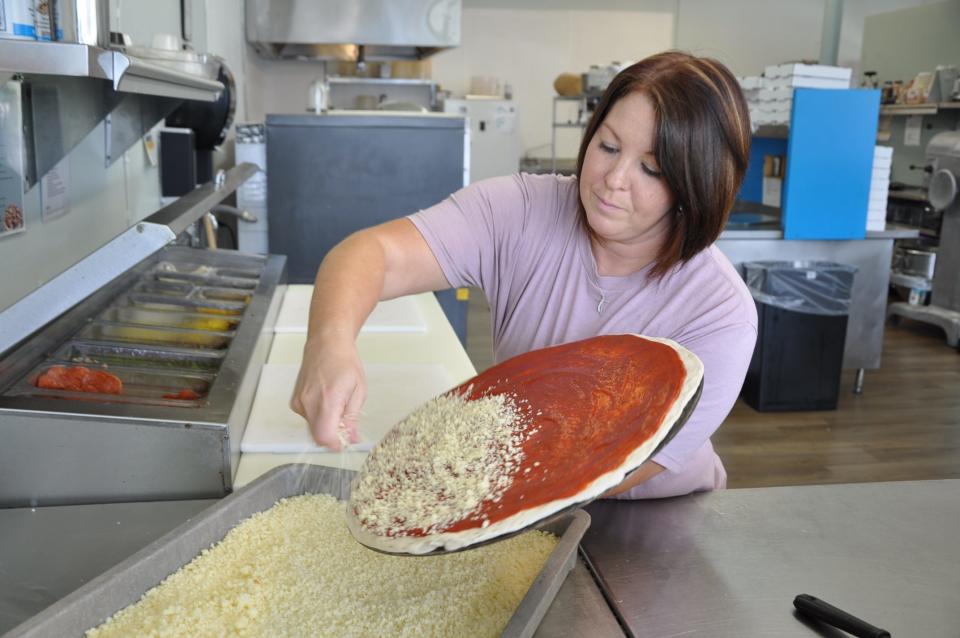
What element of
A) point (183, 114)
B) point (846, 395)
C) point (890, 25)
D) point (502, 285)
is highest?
point (890, 25)

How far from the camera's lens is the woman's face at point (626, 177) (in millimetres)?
1263

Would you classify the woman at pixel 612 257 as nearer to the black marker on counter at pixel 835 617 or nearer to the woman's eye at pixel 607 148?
the woman's eye at pixel 607 148

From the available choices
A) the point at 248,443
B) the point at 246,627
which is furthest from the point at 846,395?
the point at 246,627

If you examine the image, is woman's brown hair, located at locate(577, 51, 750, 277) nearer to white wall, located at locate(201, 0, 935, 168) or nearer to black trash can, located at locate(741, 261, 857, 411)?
black trash can, located at locate(741, 261, 857, 411)

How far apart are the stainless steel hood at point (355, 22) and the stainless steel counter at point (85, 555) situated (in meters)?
4.62

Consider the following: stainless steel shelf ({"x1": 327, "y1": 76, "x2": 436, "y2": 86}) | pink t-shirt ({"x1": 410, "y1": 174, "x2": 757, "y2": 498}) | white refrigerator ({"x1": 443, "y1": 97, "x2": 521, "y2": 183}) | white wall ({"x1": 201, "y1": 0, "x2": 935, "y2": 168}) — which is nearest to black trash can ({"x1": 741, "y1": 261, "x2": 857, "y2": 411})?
pink t-shirt ({"x1": 410, "y1": 174, "x2": 757, "y2": 498})

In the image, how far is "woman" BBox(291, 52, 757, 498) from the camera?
1211 millimetres

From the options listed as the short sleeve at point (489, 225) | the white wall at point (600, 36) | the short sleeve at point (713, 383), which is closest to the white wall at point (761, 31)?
the white wall at point (600, 36)

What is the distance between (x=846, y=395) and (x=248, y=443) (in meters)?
3.98

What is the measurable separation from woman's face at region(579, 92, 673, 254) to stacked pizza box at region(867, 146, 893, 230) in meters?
3.87

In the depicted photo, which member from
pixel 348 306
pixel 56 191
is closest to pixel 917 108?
pixel 56 191

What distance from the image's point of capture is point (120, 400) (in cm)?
136

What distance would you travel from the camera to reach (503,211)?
1.53 meters

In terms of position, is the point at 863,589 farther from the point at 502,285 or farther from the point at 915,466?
the point at 915,466
